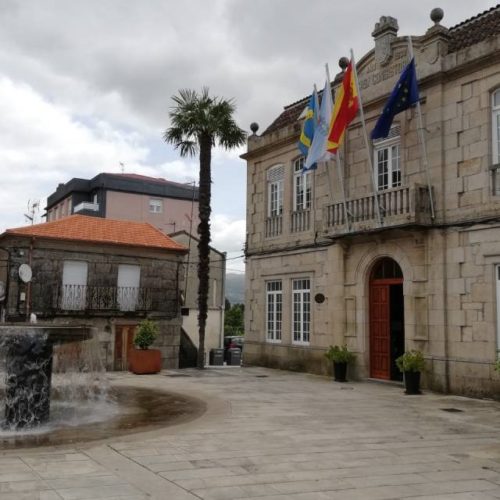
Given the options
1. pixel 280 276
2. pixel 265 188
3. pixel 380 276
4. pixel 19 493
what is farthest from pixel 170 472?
pixel 265 188

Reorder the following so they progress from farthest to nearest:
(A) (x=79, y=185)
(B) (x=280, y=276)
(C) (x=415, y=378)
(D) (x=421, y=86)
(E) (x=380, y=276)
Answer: (A) (x=79, y=185), (B) (x=280, y=276), (E) (x=380, y=276), (D) (x=421, y=86), (C) (x=415, y=378)

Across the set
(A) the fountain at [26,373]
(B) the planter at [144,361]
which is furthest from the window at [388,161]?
(A) the fountain at [26,373]

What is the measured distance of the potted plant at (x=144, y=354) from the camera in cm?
1539

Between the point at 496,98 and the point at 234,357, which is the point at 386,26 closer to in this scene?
the point at 496,98

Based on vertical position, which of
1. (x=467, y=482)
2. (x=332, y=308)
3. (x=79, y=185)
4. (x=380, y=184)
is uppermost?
(x=79, y=185)

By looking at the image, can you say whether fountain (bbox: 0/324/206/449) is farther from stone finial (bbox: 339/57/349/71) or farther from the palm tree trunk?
stone finial (bbox: 339/57/349/71)

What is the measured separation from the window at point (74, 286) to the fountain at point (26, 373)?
9266 mm

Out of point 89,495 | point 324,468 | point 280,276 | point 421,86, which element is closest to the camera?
point 89,495

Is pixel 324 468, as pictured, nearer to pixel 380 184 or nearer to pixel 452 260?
pixel 452 260

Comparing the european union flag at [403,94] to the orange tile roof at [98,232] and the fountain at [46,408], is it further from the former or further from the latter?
the orange tile roof at [98,232]

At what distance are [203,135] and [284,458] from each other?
13.0 m

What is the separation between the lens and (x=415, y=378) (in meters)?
11.9

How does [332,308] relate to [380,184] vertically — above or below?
below

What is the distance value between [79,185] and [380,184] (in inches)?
1140
